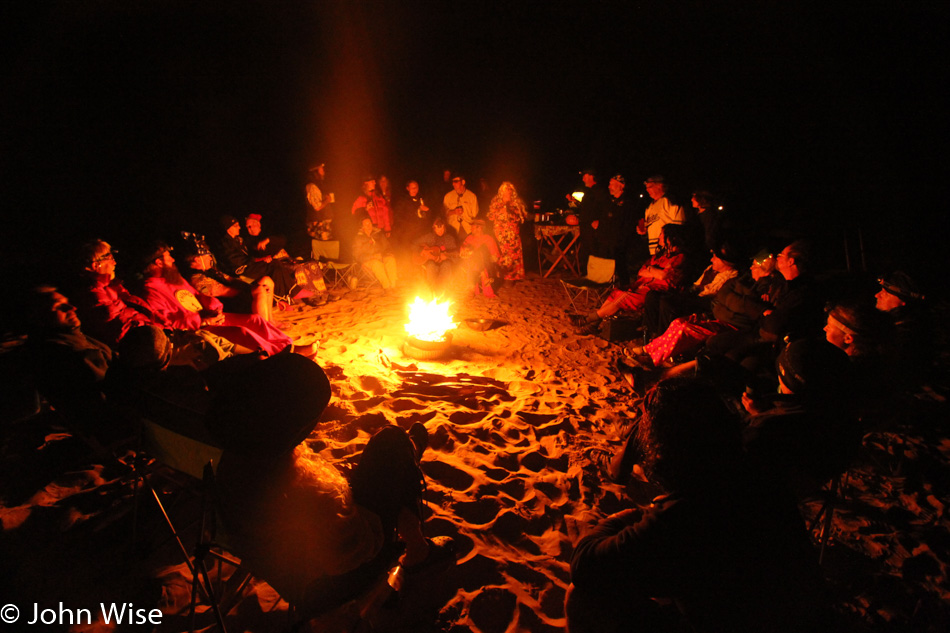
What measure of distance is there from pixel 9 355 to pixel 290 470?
330cm

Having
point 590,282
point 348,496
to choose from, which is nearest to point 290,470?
point 348,496

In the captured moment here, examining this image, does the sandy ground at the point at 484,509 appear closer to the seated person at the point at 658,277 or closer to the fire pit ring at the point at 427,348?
the fire pit ring at the point at 427,348

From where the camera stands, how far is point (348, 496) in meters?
1.57

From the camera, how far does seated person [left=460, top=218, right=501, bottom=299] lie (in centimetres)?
751

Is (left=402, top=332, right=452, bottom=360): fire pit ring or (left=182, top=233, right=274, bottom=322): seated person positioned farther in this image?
(left=182, top=233, right=274, bottom=322): seated person

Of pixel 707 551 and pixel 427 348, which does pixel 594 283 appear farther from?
pixel 707 551

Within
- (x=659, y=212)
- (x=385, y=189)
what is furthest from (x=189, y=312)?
(x=659, y=212)

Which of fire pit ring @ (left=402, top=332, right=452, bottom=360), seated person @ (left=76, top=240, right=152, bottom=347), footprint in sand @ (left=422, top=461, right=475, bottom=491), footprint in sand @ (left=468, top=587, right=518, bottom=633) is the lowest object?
footprint in sand @ (left=468, top=587, right=518, bottom=633)

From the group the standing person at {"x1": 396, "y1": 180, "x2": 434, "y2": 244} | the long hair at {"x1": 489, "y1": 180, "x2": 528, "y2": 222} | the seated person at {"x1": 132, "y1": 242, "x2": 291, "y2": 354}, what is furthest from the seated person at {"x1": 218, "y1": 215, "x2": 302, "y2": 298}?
the long hair at {"x1": 489, "y1": 180, "x2": 528, "y2": 222}

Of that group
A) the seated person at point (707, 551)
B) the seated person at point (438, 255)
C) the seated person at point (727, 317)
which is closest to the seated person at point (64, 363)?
the seated person at point (707, 551)

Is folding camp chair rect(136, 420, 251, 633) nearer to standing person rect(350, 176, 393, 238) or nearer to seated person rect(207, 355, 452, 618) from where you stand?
seated person rect(207, 355, 452, 618)

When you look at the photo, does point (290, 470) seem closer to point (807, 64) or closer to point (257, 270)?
point (257, 270)

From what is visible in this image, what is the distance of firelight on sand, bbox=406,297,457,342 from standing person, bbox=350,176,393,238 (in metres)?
3.49

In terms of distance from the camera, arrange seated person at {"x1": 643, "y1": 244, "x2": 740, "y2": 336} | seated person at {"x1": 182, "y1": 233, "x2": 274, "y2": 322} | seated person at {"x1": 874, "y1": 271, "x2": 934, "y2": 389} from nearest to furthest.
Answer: seated person at {"x1": 874, "y1": 271, "x2": 934, "y2": 389} < seated person at {"x1": 643, "y1": 244, "x2": 740, "y2": 336} < seated person at {"x1": 182, "y1": 233, "x2": 274, "y2": 322}
